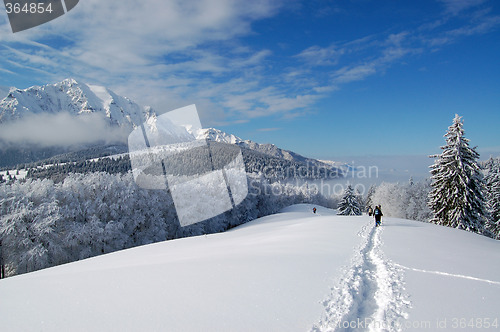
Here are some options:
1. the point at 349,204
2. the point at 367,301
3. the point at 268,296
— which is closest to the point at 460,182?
the point at 367,301

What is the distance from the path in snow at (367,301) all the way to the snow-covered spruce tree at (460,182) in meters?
19.8

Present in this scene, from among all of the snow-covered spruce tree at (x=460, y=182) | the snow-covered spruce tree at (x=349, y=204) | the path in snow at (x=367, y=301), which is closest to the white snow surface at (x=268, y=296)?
the path in snow at (x=367, y=301)

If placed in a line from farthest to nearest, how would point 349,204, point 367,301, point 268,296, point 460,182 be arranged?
point 349,204 → point 460,182 → point 367,301 → point 268,296

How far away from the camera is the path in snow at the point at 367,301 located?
477cm

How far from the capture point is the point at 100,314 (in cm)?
509

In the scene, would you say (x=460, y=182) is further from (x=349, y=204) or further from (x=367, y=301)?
(x=349, y=204)

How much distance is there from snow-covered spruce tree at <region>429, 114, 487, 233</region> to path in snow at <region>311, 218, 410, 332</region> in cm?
1980

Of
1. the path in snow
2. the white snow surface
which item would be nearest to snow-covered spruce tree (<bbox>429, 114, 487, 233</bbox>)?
the white snow surface

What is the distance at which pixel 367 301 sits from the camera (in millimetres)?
5852

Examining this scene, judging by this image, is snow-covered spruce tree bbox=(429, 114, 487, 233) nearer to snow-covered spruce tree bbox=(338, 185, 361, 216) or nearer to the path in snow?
the path in snow

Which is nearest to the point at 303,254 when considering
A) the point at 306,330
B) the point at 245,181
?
the point at 306,330

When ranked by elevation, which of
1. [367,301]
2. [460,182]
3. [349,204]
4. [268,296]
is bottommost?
[349,204]

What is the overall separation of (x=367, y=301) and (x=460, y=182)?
Result: 23.3 m

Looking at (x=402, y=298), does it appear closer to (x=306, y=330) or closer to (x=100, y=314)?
(x=306, y=330)
